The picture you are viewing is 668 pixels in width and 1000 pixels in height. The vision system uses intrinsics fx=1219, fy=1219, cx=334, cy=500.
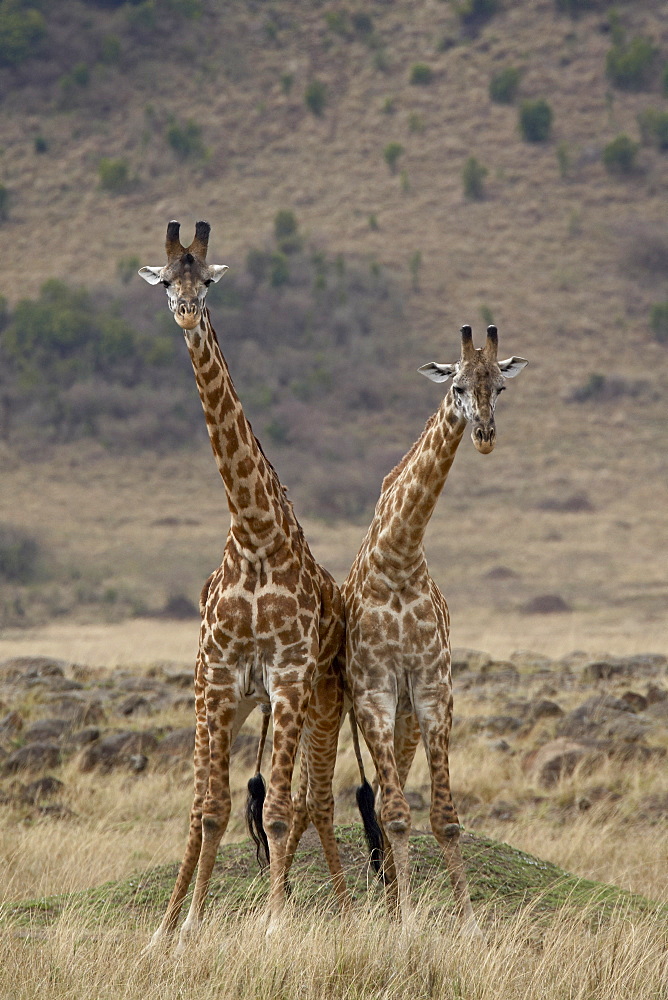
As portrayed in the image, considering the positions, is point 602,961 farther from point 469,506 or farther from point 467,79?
point 467,79

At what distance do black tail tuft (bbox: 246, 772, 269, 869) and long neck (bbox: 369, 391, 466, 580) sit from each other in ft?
4.41

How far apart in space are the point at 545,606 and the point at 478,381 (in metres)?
23.4

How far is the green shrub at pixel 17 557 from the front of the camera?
102 feet

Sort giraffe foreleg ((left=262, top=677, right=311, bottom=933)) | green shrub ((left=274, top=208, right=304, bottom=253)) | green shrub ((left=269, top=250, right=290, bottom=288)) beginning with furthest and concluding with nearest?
1. green shrub ((left=274, top=208, right=304, bottom=253))
2. green shrub ((left=269, top=250, right=290, bottom=288))
3. giraffe foreleg ((left=262, top=677, right=311, bottom=933))

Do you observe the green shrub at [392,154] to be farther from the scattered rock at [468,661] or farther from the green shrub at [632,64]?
the scattered rock at [468,661]

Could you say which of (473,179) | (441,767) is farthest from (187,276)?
(473,179)

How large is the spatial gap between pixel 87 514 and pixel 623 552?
1529 cm

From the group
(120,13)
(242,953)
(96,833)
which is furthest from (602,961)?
(120,13)

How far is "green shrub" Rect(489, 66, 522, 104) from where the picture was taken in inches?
2098

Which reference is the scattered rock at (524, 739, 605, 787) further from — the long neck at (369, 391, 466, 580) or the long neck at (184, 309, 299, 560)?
the long neck at (184, 309, 299, 560)

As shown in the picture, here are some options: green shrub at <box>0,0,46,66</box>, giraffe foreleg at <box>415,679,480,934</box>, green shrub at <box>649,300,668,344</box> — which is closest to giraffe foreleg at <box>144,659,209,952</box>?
giraffe foreleg at <box>415,679,480,934</box>

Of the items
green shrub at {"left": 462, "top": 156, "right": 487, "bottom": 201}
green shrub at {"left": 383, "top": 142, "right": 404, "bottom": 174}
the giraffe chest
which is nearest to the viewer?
the giraffe chest

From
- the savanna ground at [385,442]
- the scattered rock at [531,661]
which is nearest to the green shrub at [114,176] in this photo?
the savanna ground at [385,442]

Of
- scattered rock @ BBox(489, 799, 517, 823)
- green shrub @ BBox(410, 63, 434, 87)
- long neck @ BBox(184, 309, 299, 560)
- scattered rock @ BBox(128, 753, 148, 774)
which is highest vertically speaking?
green shrub @ BBox(410, 63, 434, 87)
